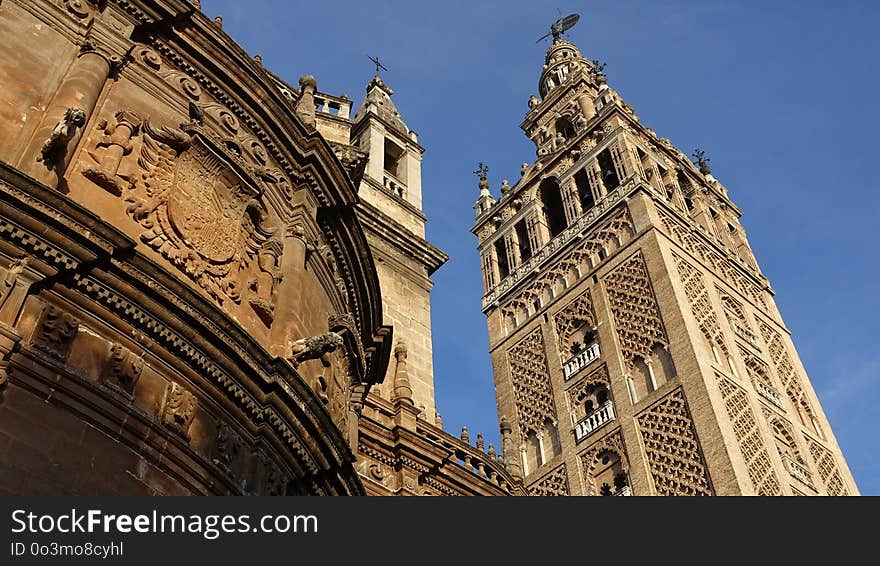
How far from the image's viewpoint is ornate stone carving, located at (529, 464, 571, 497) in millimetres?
30212

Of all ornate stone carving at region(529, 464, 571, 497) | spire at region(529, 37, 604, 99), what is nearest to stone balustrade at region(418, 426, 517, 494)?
ornate stone carving at region(529, 464, 571, 497)

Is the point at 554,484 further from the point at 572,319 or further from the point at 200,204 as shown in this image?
the point at 200,204

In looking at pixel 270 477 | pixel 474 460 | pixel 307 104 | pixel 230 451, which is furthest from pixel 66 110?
pixel 474 460

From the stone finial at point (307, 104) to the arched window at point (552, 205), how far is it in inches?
1094

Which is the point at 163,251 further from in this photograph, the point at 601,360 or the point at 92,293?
the point at 601,360

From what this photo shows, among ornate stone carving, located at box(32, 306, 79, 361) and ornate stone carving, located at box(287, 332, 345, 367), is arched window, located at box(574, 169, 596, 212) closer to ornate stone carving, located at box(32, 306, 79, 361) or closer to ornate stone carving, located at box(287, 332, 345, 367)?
ornate stone carving, located at box(287, 332, 345, 367)

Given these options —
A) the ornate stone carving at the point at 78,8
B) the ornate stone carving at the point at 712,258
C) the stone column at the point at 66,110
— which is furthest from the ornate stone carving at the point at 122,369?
the ornate stone carving at the point at 712,258

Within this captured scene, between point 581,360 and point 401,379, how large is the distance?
16804mm

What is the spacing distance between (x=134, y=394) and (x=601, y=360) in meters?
25.4

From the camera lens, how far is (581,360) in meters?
33.0

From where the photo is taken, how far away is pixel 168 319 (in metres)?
8.55

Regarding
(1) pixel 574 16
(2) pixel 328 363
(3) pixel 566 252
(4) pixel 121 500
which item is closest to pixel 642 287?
(3) pixel 566 252

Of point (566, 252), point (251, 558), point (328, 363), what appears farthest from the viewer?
point (566, 252)

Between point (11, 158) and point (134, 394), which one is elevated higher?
point (11, 158)
